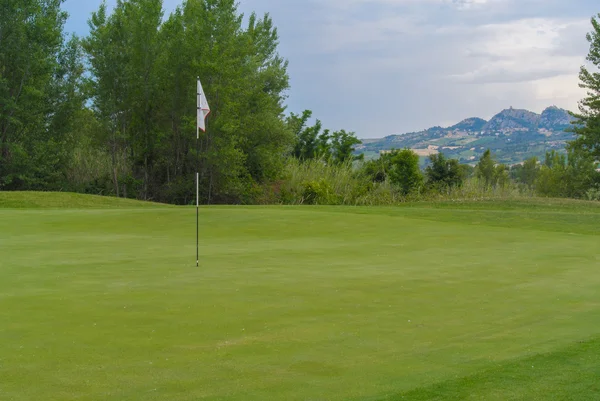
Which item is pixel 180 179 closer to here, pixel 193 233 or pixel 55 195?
pixel 55 195

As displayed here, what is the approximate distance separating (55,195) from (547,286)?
2462cm

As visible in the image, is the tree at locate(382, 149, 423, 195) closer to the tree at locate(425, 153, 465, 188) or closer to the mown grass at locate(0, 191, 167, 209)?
the tree at locate(425, 153, 465, 188)

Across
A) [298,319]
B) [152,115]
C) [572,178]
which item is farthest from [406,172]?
[298,319]

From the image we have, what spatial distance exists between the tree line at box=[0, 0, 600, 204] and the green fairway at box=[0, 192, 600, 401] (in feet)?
84.6

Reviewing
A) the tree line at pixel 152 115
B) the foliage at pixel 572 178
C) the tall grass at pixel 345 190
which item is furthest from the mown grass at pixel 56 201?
the foliage at pixel 572 178

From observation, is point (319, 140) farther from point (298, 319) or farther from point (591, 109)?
point (298, 319)

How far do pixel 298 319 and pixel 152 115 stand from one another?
37919 mm

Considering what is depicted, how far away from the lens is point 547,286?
10.2 m

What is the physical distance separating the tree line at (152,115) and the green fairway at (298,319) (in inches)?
1016

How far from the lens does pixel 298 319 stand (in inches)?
308

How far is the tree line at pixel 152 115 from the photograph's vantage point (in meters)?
40.7

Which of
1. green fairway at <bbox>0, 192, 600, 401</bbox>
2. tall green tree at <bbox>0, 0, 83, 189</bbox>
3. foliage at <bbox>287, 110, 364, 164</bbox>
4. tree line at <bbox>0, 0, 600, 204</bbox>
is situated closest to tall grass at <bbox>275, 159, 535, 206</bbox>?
tree line at <bbox>0, 0, 600, 204</bbox>

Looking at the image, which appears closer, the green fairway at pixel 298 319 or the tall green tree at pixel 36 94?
the green fairway at pixel 298 319

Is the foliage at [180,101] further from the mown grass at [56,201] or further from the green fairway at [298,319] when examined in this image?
the green fairway at [298,319]
